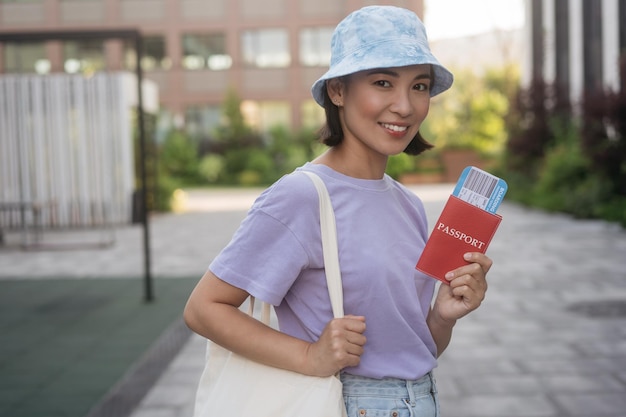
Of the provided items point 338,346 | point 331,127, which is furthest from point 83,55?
point 338,346

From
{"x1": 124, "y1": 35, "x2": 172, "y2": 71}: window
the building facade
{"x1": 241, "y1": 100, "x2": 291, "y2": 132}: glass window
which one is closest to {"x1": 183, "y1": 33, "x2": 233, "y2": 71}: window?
the building facade

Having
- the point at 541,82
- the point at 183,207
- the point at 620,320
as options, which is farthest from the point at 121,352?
the point at 541,82

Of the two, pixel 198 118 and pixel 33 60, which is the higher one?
pixel 33 60

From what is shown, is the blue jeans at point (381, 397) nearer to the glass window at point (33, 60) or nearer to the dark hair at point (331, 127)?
the dark hair at point (331, 127)

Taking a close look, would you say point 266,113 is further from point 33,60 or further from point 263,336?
point 263,336

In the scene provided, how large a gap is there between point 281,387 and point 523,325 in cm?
543

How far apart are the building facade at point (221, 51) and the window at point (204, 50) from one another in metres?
0.06

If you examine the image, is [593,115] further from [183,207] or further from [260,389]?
[260,389]

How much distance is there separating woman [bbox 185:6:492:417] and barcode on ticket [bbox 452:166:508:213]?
0.12 metres

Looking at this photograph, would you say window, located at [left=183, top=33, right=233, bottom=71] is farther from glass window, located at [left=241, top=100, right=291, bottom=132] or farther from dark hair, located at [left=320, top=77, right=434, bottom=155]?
dark hair, located at [left=320, top=77, right=434, bottom=155]

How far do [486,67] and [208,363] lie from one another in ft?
156

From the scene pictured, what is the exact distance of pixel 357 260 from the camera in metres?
1.58

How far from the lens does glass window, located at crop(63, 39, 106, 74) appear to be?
4022 cm

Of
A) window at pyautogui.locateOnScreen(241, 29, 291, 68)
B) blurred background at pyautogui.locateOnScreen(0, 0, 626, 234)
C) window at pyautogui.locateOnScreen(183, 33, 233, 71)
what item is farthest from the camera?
window at pyautogui.locateOnScreen(183, 33, 233, 71)
